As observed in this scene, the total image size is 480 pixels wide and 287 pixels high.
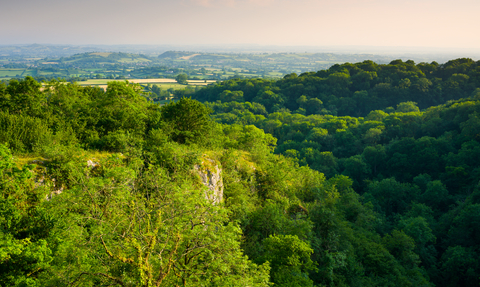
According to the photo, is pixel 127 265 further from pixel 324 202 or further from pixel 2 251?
pixel 324 202

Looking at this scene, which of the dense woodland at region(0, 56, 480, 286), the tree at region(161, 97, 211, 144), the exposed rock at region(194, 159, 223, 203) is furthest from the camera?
the tree at region(161, 97, 211, 144)

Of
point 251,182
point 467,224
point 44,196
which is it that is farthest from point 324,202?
point 44,196

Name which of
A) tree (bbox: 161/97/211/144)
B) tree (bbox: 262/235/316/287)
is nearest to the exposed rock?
tree (bbox: 161/97/211/144)

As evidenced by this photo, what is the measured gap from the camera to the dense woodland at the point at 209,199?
9.97 metres

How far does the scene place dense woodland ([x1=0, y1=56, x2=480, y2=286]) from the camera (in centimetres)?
997

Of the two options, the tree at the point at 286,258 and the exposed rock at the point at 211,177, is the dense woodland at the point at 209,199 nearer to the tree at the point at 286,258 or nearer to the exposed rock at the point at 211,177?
the tree at the point at 286,258

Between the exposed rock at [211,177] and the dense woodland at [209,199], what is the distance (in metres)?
0.23

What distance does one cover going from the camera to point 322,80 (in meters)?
103

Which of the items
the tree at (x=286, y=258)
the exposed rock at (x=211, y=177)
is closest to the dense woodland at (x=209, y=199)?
the tree at (x=286, y=258)

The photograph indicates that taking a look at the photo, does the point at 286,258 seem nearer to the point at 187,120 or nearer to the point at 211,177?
the point at 211,177

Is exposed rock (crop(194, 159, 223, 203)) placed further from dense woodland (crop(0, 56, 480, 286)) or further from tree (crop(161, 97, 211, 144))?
tree (crop(161, 97, 211, 144))

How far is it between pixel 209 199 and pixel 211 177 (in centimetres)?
407

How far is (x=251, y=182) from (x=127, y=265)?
694 inches

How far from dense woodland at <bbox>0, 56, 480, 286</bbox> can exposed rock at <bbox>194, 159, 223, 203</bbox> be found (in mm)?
232
